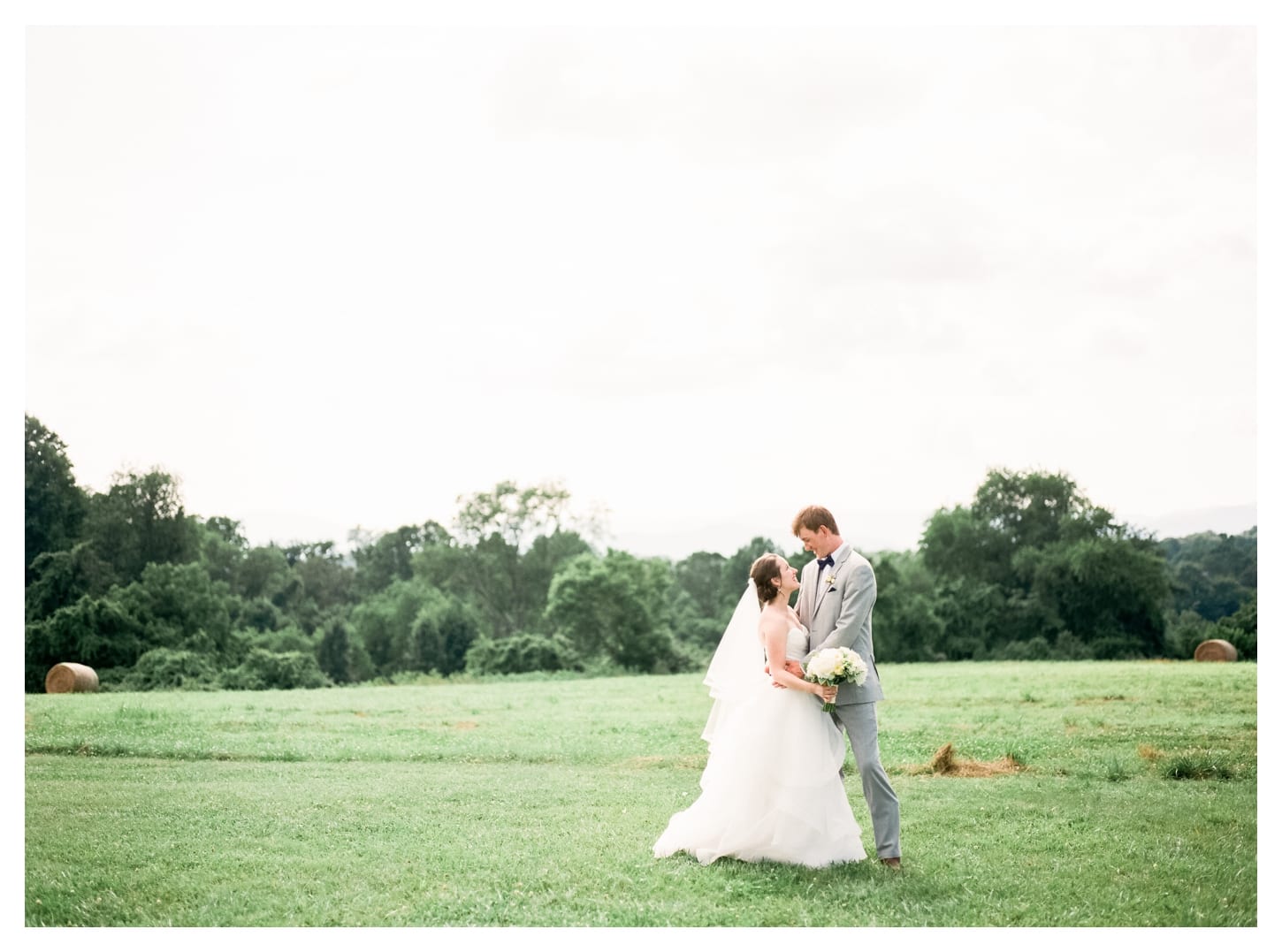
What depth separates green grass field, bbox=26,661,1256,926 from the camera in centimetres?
730

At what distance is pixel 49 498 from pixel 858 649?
33.5 m

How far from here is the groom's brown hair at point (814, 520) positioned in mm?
7945

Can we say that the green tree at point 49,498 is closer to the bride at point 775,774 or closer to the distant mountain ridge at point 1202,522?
the bride at point 775,774

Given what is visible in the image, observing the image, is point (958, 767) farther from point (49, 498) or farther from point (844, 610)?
point (49, 498)

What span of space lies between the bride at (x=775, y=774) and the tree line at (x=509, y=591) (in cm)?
2604

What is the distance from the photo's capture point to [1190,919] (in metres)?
7.25

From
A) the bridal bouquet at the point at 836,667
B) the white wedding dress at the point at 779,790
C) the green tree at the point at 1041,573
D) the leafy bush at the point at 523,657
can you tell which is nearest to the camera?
the bridal bouquet at the point at 836,667

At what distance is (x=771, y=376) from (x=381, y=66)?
73.7 ft

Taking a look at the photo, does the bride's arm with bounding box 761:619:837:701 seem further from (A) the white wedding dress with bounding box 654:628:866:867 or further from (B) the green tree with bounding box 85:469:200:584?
(B) the green tree with bounding box 85:469:200:584

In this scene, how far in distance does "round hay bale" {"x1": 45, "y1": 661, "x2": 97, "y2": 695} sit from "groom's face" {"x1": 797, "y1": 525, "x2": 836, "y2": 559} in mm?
22978

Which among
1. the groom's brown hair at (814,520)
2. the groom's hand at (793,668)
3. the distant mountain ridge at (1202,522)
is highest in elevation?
the distant mountain ridge at (1202,522)

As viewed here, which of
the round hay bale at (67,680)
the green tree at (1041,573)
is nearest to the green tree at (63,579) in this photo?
the round hay bale at (67,680)

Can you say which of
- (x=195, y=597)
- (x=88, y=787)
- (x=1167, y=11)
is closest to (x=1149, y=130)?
(x=1167, y=11)

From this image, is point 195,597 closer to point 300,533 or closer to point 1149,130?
point 300,533
